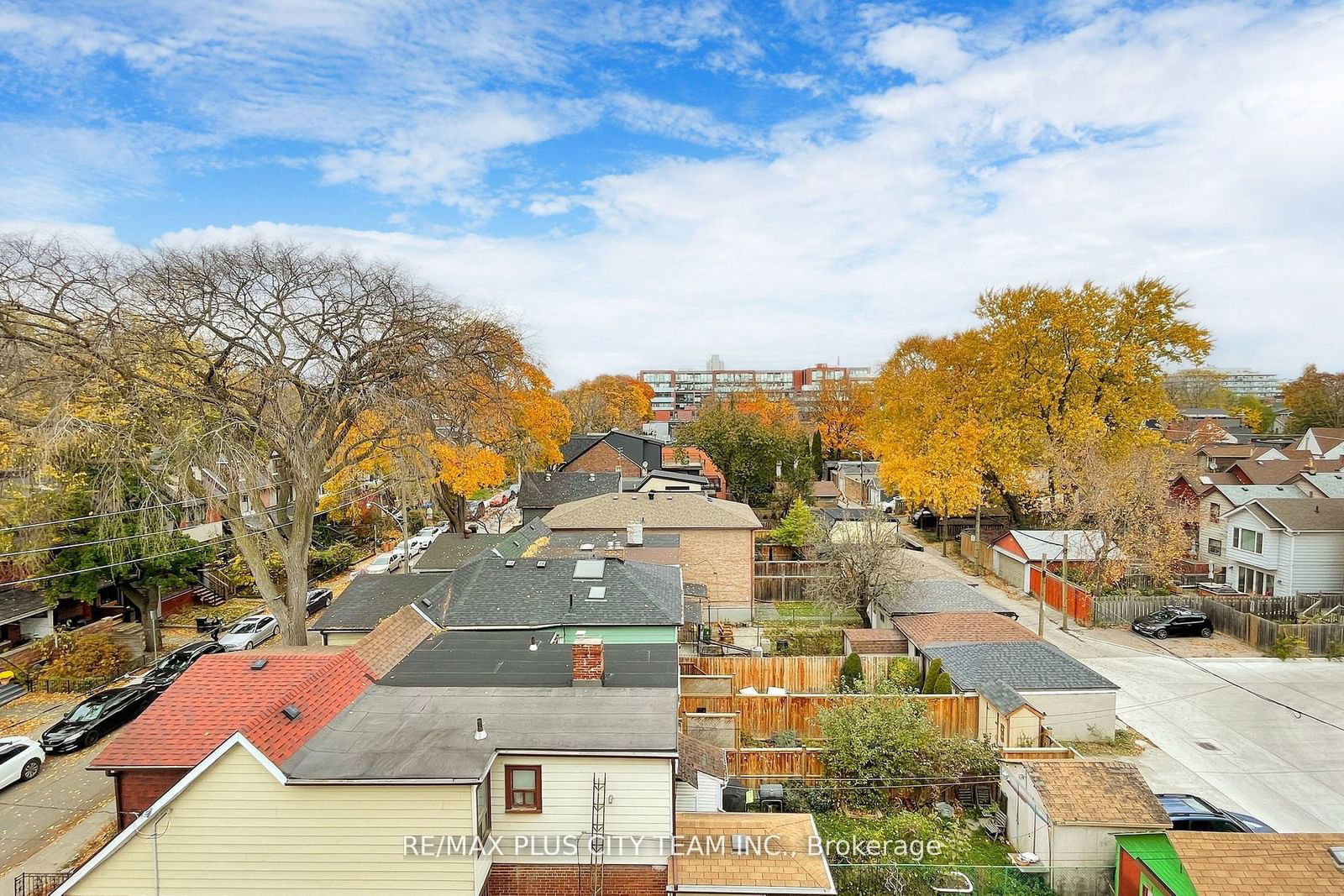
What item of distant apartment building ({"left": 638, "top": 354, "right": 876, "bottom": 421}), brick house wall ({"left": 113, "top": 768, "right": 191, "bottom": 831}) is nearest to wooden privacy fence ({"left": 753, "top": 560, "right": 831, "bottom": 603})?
brick house wall ({"left": 113, "top": 768, "right": 191, "bottom": 831})

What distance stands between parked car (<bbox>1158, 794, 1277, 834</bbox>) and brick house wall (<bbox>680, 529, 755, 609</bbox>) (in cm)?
1793

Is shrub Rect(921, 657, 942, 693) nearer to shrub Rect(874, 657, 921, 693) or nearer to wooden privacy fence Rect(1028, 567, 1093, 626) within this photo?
shrub Rect(874, 657, 921, 693)

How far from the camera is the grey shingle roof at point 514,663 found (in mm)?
14500

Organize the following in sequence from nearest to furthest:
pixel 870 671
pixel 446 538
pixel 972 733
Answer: pixel 972 733, pixel 870 671, pixel 446 538

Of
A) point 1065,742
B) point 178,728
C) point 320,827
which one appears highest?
point 178,728

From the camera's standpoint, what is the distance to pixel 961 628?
21.9 metres

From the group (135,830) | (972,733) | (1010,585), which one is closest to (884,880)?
(972,733)

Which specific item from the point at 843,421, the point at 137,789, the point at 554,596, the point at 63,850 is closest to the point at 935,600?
the point at 554,596

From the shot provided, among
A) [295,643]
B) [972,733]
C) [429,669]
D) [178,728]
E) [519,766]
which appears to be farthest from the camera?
[295,643]

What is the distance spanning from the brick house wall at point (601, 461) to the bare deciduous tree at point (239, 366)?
28093mm

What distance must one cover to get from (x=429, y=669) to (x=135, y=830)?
18.6ft

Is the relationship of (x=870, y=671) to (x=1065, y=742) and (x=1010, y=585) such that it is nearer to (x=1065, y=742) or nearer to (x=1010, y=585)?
(x=1065, y=742)

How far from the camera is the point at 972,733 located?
1792 centimetres

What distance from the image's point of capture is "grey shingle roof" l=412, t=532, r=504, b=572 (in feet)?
92.2
